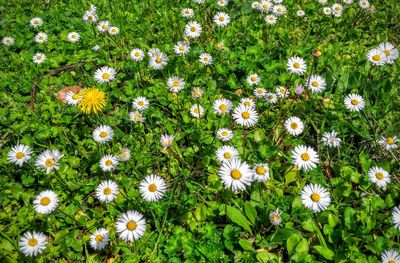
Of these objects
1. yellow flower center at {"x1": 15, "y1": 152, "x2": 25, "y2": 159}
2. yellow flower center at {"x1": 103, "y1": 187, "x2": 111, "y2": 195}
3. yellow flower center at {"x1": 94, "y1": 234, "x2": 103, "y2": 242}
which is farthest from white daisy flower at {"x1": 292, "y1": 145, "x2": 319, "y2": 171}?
yellow flower center at {"x1": 15, "y1": 152, "x2": 25, "y2": 159}

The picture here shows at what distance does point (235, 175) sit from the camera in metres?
2.59

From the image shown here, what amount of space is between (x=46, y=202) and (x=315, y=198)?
200cm

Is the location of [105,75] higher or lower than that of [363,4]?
lower

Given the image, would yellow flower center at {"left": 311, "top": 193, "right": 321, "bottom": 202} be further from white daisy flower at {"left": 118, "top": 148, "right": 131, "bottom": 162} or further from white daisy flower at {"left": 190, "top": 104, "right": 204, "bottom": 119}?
white daisy flower at {"left": 118, "top": 148, "right": 131, "bottom": 162}

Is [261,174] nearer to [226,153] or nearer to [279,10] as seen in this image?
[226,153]

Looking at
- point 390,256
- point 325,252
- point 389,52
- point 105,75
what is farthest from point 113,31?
point 390,256

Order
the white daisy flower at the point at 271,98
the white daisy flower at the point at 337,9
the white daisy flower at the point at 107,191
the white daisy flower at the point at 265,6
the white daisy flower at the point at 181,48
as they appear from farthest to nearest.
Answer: the white daisy flower at the point at 337,9 < the white daisy flower at the point at 265,6 < the white daisy flower at the point at 181,48 < the white daisy flower at the point at 271,98 < the white daisy flower at the point at 107,191

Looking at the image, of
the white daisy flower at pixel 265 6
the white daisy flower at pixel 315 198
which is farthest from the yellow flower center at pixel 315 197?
the white daisy flower at pixel 265 6

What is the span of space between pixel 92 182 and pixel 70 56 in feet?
5.73

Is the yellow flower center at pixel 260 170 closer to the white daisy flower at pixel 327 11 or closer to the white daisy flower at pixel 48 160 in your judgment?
the white daisy flower at pixel 48 160

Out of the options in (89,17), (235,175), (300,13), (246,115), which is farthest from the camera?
(300,13)

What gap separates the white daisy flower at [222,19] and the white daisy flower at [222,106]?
128 centimetres

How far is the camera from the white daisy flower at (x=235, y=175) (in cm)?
257

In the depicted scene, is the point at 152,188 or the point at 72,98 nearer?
the point at 152,188
